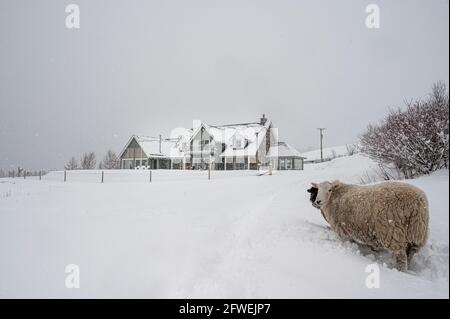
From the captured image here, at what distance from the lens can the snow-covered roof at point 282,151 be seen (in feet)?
111

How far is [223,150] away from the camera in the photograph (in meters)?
32.9

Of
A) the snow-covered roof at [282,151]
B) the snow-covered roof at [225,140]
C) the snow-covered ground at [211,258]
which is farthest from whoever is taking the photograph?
the snow-covered roof at [282,151]

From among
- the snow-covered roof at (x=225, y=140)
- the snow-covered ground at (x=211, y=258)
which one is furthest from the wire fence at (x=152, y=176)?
the snow-covered ground at (x=211, y=258)

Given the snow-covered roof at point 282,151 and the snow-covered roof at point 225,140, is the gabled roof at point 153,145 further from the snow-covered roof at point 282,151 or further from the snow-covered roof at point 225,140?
the snow-covered roof at point 282,151

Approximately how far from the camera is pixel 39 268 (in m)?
3.41

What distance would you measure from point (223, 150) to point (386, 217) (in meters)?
29.6

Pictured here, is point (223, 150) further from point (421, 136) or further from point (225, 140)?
point (421, 136)

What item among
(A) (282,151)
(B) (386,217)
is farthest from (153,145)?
(B) (386,217)

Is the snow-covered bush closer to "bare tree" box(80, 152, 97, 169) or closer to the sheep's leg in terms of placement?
the sheep's leg

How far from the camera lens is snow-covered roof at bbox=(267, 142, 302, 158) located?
33.7 meters

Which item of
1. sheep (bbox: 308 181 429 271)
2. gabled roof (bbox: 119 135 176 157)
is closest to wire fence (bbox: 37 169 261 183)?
gabled roof (bbox: 119 135 176 157)
